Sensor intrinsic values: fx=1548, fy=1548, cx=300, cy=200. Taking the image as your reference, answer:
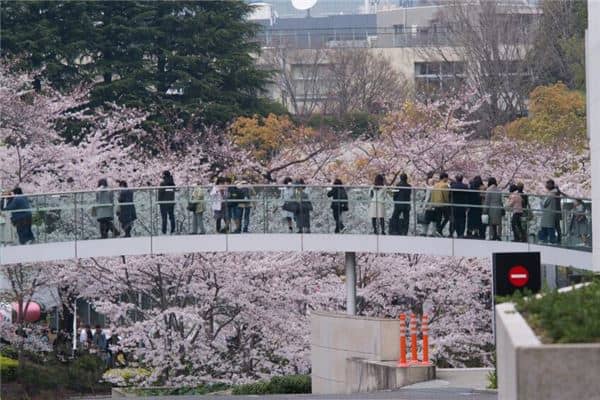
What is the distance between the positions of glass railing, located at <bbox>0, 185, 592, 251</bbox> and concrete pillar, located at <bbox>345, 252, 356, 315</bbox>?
1045mm

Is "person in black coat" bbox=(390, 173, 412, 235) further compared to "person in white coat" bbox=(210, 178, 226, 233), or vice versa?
"person in white coat" bbox=(210, 178, 226, 233)

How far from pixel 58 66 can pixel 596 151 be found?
29452 millimetres

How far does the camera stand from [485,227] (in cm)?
3006

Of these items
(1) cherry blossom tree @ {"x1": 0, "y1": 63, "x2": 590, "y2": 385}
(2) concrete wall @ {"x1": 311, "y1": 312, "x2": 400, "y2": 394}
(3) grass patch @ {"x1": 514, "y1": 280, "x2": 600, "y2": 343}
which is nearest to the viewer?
(3) grass patch @ {"x1": 514, "y1": 280, "x2": 600, "y2": 343}

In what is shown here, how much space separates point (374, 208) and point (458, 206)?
2.05 meters

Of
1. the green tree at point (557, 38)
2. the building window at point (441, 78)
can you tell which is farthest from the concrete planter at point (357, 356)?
the green tree at point (557, 38)

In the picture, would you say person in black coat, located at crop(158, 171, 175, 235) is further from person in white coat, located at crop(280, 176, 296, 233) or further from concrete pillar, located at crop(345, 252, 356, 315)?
concrete pillar, located at crop(345, 252, 356, 315)

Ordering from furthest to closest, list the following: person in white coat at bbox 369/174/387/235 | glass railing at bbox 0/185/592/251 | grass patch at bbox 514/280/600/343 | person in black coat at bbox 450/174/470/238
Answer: person in white coat at bbox 369/174/387/235 → glass railing at bbox 0/185/592/251 → person in black coat at bbox 450/174/470/238 → grass patch at bbox 514/280/600/343

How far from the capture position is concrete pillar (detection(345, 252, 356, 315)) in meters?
32.8

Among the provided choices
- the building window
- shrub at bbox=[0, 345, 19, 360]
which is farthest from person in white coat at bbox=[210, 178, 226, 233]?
the building window

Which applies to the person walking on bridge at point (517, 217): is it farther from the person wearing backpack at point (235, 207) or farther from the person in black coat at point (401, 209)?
the person wearing backpack at point (235, 207)

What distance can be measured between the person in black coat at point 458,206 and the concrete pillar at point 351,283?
287cm

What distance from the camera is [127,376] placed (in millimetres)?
35344

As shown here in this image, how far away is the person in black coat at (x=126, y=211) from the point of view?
104 feet
